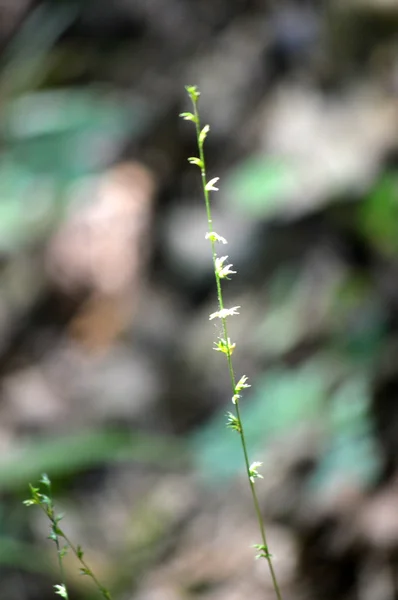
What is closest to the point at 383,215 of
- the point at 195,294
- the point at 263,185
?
the point at 263,185

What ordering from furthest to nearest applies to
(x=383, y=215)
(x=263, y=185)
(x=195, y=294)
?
(x=195, y=294), (x=263, y=185), (x=383, y=215)

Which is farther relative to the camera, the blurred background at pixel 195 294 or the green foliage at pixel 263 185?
the green foliage at pixel 263 185

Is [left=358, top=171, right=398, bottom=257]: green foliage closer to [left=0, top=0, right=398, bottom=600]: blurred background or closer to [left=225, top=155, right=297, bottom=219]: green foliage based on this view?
[left=0, top=0, right=398, bottom=600]: blurred background

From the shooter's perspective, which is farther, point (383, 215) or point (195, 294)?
point (195, 294)

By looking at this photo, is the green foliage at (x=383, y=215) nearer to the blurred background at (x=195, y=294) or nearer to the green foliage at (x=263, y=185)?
the blurred background at (x=195, y=294)

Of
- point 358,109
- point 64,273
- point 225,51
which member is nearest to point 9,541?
point 64,273

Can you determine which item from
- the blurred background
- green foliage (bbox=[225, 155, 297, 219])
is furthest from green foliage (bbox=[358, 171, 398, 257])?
green foliage (bbox=[225, 155, 297, 219])

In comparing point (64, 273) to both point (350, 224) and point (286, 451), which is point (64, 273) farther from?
point (286, 451)

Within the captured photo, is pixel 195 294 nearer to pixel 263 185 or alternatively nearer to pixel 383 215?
pixel 263 185

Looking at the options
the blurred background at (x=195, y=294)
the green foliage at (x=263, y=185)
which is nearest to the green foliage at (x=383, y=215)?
the blurred background at (x=195, y=294)
